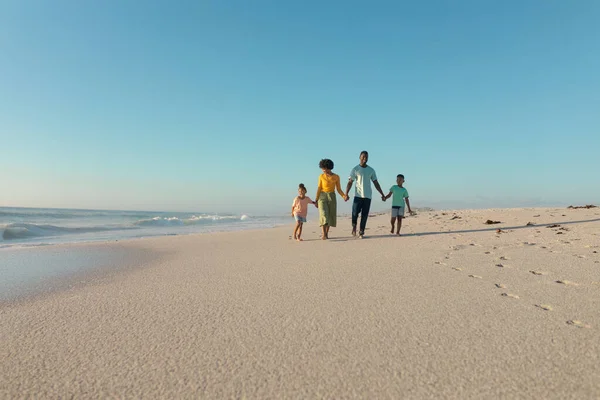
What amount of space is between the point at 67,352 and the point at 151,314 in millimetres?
583

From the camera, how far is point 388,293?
8.81ft

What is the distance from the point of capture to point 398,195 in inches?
306

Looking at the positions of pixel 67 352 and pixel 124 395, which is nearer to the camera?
pixel 124 395

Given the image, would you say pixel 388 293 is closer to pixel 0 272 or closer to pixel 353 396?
pixel 353 396

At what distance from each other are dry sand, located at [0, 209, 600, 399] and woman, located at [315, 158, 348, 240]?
3764 millimetres

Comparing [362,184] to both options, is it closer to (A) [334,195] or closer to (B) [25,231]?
(A) [334,195]

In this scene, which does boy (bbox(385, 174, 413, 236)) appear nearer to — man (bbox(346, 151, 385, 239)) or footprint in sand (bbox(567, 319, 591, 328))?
man (bbox(346, 151, 385, 239))

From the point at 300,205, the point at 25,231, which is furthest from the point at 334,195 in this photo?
the point at 25,231

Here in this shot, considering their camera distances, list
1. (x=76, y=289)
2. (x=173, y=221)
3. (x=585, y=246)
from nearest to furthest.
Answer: (x=76, y=289)
(x=585, y=246)
(x=173, y=221)

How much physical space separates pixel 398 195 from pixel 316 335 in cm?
631

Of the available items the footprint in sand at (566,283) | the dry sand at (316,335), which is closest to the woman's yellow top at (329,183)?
the dry sand at (316,335)

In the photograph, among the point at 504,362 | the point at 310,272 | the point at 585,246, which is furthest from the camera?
the point at 585,246

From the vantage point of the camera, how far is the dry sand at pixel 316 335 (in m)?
1.41

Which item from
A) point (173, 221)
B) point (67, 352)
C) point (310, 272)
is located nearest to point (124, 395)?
point (67, 352)
